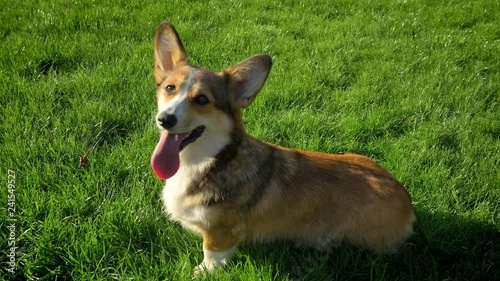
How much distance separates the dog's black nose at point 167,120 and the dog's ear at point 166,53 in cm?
61

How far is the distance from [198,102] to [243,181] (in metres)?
0.61

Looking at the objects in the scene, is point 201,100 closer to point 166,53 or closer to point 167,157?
point 167,157

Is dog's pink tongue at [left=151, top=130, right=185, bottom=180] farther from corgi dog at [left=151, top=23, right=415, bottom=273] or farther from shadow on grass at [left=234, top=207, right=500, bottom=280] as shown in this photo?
shadow on grass at [left=234, top=207, right=500, bottom=280]

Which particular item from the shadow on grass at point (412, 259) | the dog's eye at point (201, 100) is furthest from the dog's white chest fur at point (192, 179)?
the shadow on grass at point (412, 259)

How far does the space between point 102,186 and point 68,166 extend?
38cm

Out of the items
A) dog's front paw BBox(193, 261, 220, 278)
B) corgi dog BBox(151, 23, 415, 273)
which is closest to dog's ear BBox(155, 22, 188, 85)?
corgi dog BBox(151, 23, 415, 273)

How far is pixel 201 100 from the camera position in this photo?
2600mm

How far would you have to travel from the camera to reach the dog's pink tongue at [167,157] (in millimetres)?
2574

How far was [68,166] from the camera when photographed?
333 centimetres

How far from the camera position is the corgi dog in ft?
8.55

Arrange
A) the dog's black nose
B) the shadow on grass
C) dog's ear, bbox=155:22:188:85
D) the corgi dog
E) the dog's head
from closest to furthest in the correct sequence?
the dog's black nose, the dog's head, the corgi dog, the shadow on grass, dog's ear, bbox=155:22:188:85

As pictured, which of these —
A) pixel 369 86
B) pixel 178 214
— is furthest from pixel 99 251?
pixel 369 86

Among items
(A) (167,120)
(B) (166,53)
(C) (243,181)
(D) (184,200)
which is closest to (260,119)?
(B) (166,53)

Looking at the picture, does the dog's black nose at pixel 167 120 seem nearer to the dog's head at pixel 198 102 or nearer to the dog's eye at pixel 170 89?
the dog's head at pixel 198 102
